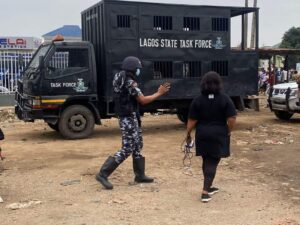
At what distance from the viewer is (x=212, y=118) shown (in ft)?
18.8

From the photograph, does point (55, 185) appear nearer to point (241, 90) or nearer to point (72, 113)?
point (72, 113)

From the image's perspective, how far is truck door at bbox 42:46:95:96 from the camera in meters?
10.9

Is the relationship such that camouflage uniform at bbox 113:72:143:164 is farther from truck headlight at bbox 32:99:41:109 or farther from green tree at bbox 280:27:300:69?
green tree at bbox 280:27:300:69

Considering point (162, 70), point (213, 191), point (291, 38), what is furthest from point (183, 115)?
point (291, 38)

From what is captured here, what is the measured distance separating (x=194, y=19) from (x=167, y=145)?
3.54m

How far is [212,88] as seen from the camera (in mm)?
5629

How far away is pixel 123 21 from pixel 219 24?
260 cm

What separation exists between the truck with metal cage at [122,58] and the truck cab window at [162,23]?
24mm

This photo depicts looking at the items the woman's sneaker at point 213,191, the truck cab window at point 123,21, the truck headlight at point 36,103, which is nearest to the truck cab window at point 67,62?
the truck headlight at point 36,103

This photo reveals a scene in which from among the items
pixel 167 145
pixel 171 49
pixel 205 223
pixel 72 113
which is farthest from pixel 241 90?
pixel 205 223

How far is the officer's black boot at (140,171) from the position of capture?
6691 millimetres

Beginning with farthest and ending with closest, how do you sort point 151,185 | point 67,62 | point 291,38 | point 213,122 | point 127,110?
1. point 291,38
2. point 67,62
3. point 151,185
4. point 127,110
5. point 213,122

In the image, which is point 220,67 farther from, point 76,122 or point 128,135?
point 128,135

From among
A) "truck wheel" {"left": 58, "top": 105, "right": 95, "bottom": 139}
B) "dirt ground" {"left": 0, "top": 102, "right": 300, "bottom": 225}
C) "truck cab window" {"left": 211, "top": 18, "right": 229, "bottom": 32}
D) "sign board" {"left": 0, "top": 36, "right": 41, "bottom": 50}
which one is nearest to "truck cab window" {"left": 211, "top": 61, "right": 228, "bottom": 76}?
"truck cab window" {"left": 211, "top": 18, "right": 229, "bottom": 32}
